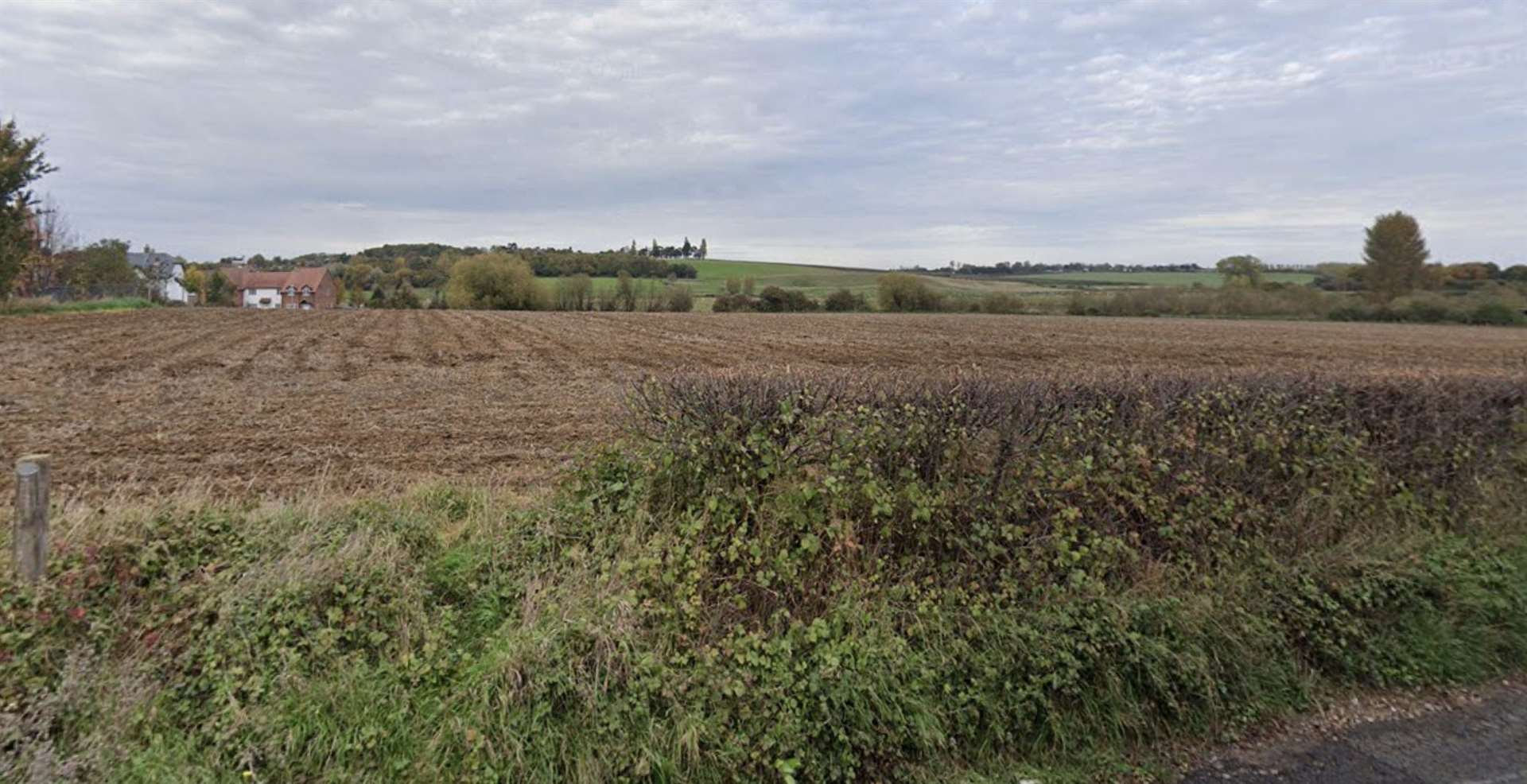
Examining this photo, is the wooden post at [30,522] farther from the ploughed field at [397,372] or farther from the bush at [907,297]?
the bush at [907,297]

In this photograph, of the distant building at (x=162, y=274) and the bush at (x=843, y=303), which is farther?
the bush at (x=843, y=303)

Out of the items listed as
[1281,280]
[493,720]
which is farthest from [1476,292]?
[493,720]

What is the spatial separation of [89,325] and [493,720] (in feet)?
130

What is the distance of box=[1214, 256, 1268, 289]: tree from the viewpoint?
79.1 meters

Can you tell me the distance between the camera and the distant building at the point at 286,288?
9425 centimetres

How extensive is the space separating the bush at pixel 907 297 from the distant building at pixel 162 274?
6951 centimetres

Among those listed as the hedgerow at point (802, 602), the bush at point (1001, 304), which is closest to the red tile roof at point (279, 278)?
the bush at point (1001, 304)

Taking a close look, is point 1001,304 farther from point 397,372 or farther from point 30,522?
point 30,522

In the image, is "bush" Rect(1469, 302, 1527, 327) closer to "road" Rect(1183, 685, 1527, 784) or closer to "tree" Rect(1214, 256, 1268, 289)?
"tree" Rect(1214, 256, 1268, 289)

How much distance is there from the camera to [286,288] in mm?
95375

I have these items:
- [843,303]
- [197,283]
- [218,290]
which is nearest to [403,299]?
[218,290]

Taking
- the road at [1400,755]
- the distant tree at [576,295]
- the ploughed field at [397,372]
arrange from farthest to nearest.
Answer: the distant tree at [576,295]
the ploughed field at [397,372]
the road at [1400,755]

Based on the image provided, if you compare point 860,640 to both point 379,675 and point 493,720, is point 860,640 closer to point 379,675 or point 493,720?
point 493,720

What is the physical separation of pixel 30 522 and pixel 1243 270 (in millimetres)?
100404
